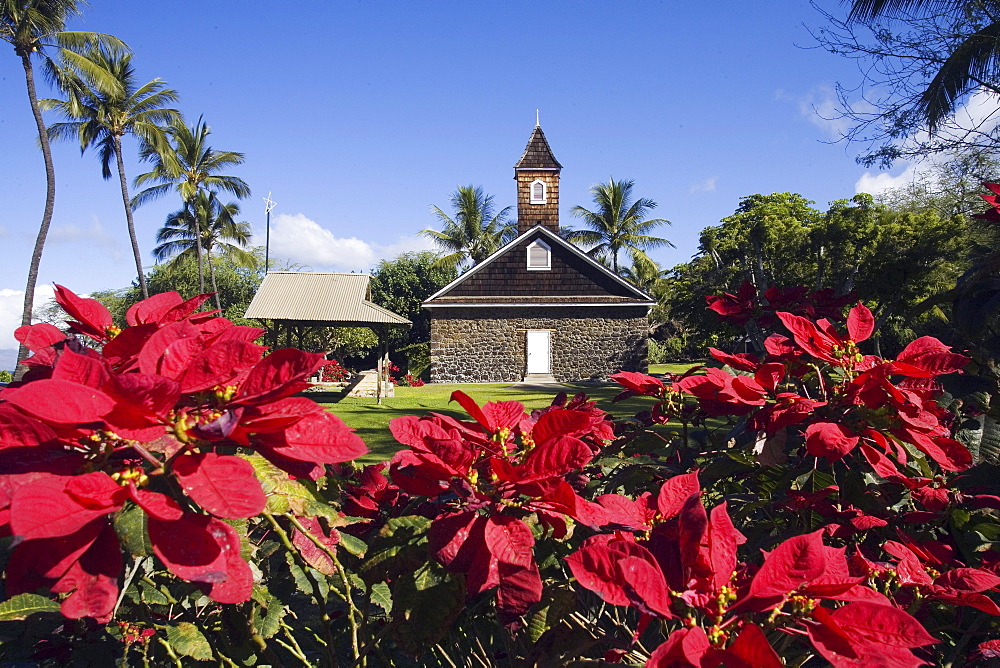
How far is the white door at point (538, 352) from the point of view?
23406 mm

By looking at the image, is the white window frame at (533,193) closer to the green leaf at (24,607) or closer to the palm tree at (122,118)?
the palm tree at (122,118)

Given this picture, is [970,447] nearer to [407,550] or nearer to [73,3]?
[407,550]

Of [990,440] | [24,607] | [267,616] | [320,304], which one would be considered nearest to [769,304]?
[990,440]

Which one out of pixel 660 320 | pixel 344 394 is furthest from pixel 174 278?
pixel 344 394

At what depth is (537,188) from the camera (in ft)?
81.1

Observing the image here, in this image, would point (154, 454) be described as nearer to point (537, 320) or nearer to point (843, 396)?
point (843, 396)

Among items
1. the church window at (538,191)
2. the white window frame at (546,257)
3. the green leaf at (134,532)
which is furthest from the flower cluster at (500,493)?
the church window at (538,191)

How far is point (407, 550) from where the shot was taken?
118cm

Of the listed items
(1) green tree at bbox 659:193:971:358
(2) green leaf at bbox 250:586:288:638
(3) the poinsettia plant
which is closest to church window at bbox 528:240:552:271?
(1) green tree at bbox 659:193:971:358

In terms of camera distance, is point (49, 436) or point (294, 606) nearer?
point (49, 436)

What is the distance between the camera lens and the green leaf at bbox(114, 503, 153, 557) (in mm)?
803

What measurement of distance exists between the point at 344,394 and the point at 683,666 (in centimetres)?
1723

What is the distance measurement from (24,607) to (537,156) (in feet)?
80.9

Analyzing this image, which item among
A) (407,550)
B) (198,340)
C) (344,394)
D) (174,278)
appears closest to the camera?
(198,340)
